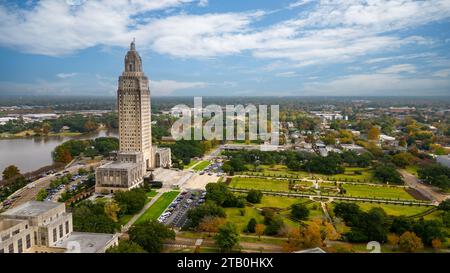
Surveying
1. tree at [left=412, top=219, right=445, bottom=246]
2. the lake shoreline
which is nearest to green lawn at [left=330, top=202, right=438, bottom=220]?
tree at [left=412, top=219, right=445, bottom=246]

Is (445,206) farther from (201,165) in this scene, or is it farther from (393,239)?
(201,165)

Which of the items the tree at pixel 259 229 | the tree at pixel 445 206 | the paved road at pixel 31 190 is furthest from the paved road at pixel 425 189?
the paved road at pixel 31 190

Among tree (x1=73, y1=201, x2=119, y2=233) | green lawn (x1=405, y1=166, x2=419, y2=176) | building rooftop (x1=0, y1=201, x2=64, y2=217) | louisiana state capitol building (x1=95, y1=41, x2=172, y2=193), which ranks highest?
louisiana state capitol building (x1=95, y1=41, x2=172, y2=193)

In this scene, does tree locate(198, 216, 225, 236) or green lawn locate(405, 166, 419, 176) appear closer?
tree locate(198, 216, 225, 236)

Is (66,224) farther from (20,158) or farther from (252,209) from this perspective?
(20,158)

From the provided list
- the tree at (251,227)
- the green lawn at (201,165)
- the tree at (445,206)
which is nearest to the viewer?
the tree at (251,227)

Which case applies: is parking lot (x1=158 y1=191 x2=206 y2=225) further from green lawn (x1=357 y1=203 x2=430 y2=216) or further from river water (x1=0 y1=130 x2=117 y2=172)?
river water (x1=0 y1=130 x2=117 y2=172)

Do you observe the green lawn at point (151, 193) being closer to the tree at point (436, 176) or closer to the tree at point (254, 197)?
the tree at point (254, 197)

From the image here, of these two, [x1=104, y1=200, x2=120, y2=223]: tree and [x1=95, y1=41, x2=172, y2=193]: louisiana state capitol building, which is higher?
[x1=95, y1=41, x2=172, y2=193]: louisiana state capitol building
